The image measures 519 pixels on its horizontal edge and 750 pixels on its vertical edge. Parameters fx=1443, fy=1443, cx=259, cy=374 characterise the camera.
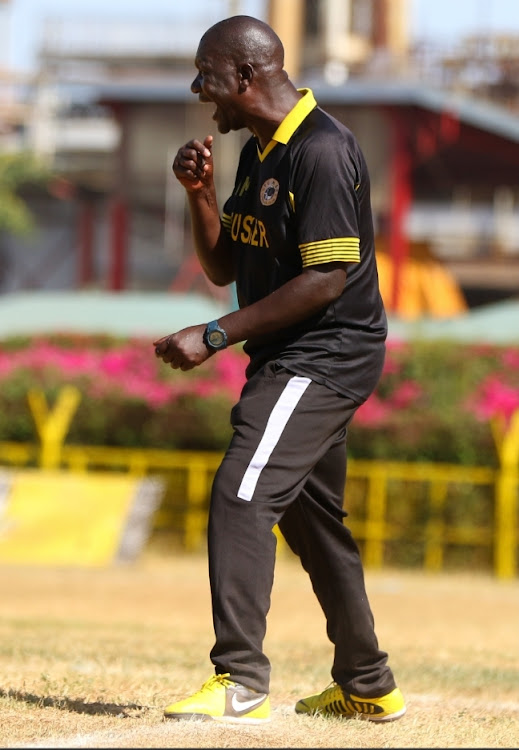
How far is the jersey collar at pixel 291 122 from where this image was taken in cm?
410

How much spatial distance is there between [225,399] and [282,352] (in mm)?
10681

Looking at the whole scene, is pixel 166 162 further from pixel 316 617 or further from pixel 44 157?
pixel 316 617

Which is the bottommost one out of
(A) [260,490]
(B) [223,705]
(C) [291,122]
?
(B) [223,705]

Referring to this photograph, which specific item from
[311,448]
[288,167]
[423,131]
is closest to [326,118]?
[288,167]

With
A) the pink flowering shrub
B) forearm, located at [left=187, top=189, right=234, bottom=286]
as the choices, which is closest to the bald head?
forearm, located at [left=187, top=189, right=234, bottom=286]

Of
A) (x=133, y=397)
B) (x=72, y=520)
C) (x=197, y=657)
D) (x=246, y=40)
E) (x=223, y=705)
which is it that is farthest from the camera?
(x=133, y=397)

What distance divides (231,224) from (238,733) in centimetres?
152

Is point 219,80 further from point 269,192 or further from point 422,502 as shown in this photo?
point 422,502

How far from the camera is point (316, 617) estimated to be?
10859mm

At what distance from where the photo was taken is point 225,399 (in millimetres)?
14812

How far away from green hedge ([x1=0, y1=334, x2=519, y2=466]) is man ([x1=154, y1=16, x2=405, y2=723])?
33.3ft

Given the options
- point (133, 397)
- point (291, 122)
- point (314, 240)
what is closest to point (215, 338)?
point (314, 240)

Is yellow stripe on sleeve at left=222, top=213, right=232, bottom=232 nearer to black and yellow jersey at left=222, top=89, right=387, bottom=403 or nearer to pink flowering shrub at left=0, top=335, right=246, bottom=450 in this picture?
black and yellow jersey at left=222, top=89, right=387, bottom=403

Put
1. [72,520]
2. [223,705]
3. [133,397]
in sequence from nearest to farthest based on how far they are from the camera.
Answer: [223,705] < [72,520] < [133,397]
